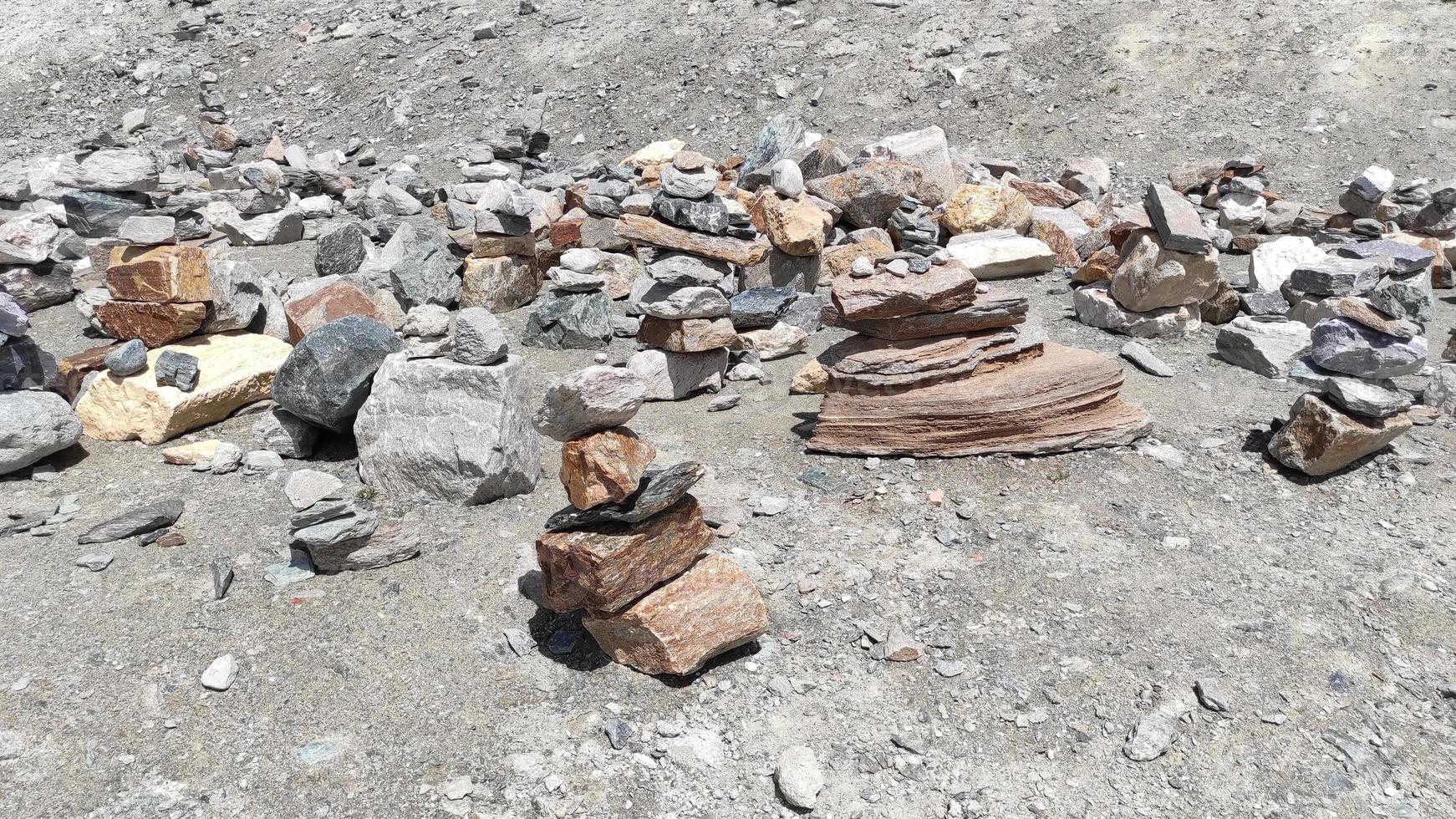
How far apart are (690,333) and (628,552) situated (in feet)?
10.5

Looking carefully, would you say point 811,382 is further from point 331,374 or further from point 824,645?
point 331,374

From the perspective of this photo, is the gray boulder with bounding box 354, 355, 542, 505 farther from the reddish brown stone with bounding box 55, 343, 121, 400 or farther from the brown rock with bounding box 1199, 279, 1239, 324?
the brown rock with bounding box 1199, 279, 1239, 324

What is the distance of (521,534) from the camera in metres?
5.37

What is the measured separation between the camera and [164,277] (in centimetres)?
683

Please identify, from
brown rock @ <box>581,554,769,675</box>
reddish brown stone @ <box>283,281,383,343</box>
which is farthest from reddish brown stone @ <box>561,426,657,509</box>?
reddish brown stone @ <box>283,281,383,343</box>

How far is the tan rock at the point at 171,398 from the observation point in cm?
636

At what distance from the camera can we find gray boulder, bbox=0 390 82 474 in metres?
5.72

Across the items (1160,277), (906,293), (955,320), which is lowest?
(1160,277)

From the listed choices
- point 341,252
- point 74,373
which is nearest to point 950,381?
point 74,373

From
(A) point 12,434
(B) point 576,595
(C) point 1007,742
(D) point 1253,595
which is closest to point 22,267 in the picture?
(A) point 12,434

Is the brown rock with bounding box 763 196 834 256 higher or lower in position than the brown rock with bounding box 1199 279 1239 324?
higher

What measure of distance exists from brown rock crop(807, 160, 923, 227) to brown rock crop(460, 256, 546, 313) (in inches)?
132

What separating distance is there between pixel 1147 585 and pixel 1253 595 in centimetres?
51

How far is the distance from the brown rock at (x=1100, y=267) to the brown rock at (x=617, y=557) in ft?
19.0
